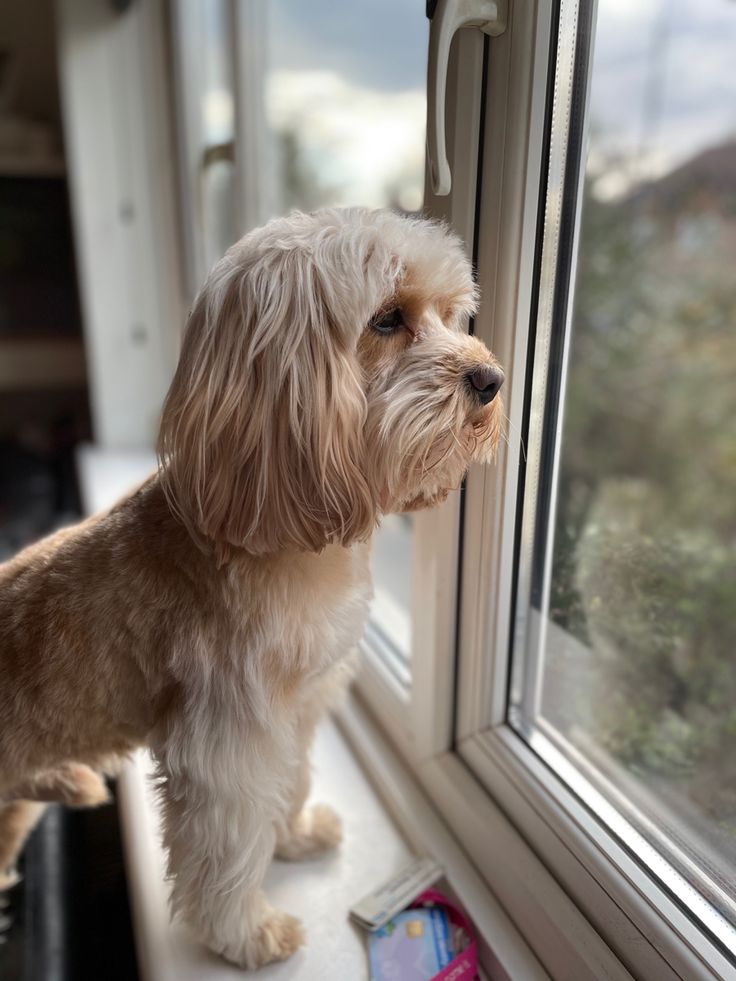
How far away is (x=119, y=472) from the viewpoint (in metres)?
1.65

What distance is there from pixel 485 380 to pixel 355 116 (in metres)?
0.88

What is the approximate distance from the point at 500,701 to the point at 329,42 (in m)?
1.06

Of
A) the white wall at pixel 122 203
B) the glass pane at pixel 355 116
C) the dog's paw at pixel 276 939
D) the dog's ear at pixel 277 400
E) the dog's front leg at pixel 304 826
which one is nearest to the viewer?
the dog's ear at pixel 277 400

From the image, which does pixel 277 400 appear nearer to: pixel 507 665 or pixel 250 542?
pixel 250 542

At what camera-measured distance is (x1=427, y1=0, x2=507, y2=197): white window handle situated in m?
0.55

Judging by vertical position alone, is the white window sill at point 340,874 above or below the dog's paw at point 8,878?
above

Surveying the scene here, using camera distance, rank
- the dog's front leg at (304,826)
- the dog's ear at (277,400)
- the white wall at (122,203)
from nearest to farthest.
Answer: the dog's ear at (277,400) < the dog's front leg at (304,826) < the white wall at (122,203)

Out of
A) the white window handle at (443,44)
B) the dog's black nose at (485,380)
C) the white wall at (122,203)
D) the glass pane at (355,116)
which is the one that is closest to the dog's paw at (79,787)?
the glass pane at (355,116)

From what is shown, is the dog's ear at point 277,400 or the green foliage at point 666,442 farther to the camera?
the green foliage at point 666,442

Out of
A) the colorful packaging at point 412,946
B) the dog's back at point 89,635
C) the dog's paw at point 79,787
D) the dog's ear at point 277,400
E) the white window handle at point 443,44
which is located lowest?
the colorful packaging at point 412,946

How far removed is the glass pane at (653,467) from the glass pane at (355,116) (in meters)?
0.28

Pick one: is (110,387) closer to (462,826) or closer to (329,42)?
(329,42)

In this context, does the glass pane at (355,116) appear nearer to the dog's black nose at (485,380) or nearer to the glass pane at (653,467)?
the glass pane at (653,467)

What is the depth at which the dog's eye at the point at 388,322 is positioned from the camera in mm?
573
